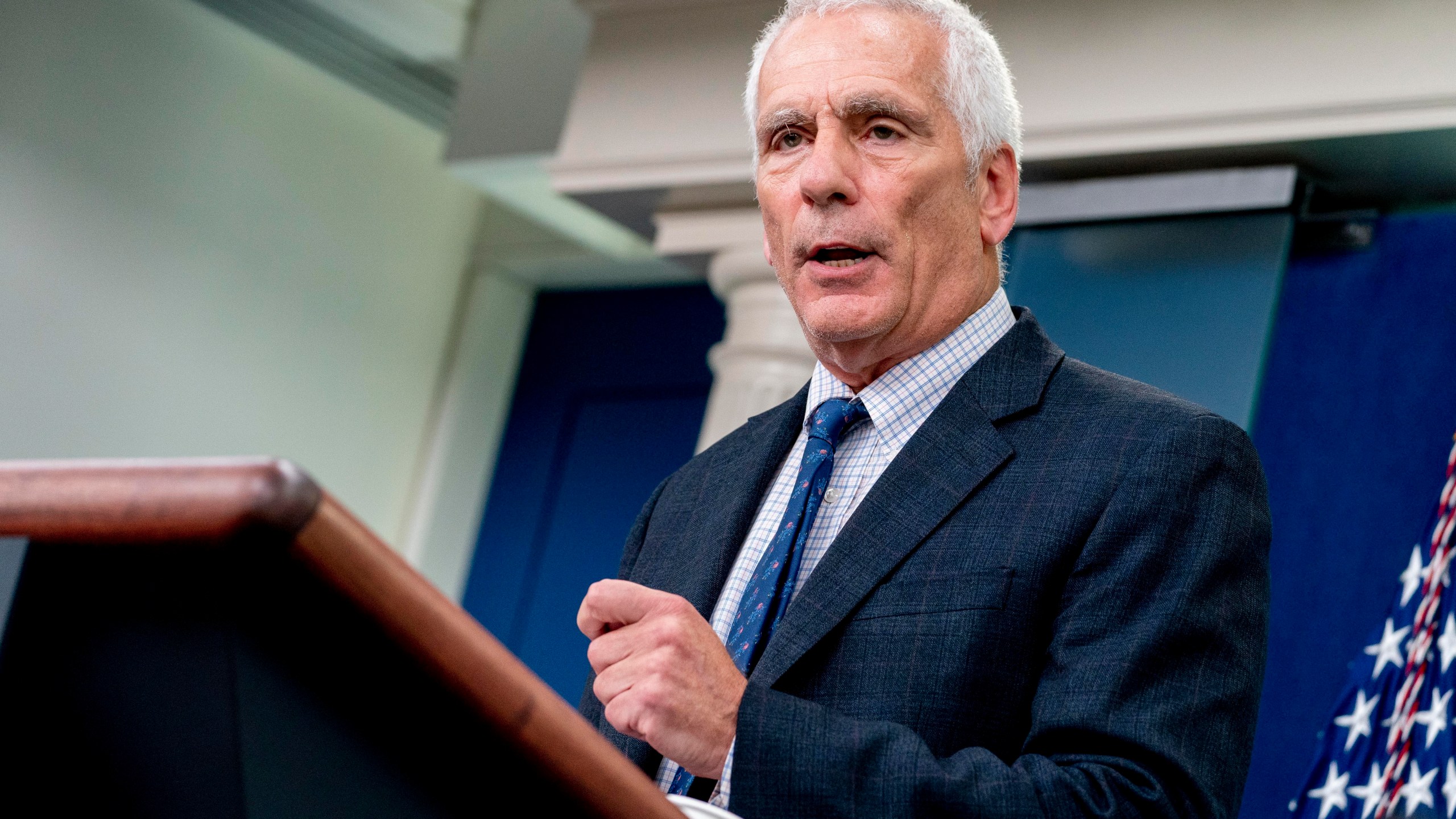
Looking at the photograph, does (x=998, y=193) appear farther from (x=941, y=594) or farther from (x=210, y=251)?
(x=210, y=251)

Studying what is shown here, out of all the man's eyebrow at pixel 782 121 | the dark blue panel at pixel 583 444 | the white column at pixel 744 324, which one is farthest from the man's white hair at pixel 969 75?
the dark blue panel at pixel 583 444

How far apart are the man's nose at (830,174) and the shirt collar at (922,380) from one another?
0.53 ft

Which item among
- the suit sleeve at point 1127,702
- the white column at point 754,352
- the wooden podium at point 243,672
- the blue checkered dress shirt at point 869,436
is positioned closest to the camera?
the wooden podium at point 243,672

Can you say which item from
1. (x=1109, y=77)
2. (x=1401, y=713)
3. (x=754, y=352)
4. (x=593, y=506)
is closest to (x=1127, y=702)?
(x=1401, y=713)

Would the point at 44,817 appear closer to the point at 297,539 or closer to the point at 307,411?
the point at 297,539

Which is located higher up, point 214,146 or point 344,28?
point 344,28

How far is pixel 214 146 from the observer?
10.2 ft

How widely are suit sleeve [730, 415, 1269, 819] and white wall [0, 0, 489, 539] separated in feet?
7.52

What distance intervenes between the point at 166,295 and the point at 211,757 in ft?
8.97

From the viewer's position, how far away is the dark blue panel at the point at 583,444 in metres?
3.30

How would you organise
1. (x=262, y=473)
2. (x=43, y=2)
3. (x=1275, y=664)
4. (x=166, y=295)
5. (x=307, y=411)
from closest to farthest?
(x=262, y=473), (x=1275, y=664), (x=43, y=2), (x=166, y=295), (x=307, y=411)

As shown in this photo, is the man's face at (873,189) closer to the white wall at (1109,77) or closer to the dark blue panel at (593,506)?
the white wall at (1109,77)

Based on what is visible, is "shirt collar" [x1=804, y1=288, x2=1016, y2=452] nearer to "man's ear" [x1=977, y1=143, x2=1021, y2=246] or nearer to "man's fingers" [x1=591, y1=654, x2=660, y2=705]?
"man's ear" [x1=977, y1=143, x2=1021, y2=246]

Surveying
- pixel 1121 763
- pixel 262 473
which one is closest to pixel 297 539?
pixel 262 473
